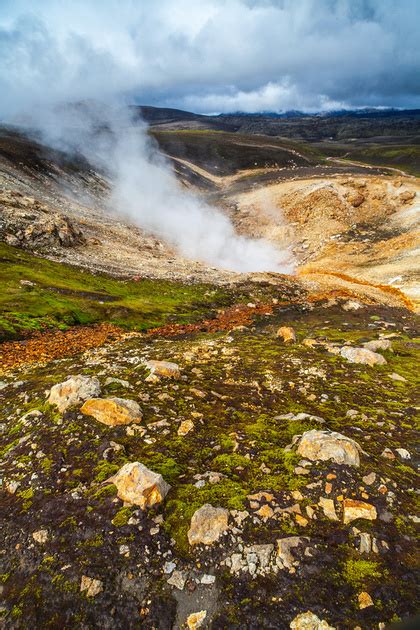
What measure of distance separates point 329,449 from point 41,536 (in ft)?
20.9

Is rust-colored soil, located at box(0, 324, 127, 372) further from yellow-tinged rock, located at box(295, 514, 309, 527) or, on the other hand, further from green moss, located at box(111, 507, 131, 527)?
yellow-tinged rock, located at box(295, 514, 309, 527)

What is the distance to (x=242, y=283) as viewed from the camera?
43844 millimetres

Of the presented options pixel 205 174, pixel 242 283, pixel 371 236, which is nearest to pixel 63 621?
pixel 242 283

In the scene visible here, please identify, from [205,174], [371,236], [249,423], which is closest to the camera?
[249,423]

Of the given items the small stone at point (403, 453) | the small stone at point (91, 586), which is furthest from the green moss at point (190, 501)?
the small stone at point (403, 453)

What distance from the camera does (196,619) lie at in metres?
5.58

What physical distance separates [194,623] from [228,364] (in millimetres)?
11271

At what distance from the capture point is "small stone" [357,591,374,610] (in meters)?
5.66

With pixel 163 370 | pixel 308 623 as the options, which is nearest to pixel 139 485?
pixel 308 623

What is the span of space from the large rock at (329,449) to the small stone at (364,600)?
2766 millimetres

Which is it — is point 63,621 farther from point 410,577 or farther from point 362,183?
point 362,183

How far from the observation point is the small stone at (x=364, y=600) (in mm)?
5660

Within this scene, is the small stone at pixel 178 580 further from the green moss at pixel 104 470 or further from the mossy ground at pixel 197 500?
the green moss at pixel 104 470

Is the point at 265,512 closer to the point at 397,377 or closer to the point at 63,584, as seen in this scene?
the point at 63,584
